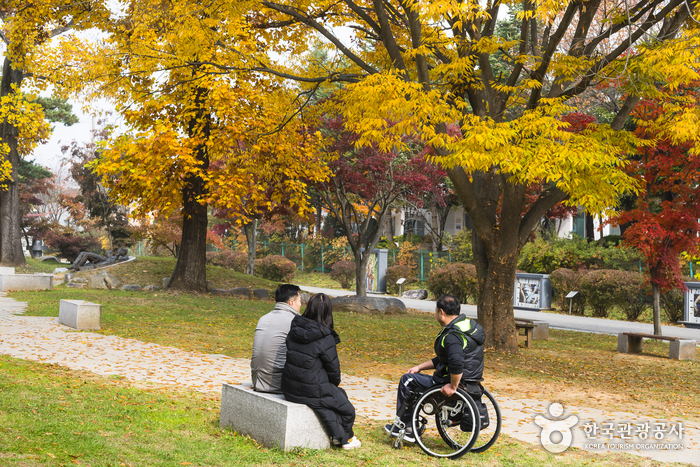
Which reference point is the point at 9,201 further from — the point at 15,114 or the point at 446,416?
the point at 446,416

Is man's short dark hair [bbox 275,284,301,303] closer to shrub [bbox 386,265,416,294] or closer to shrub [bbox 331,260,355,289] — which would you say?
shrub [bbox 386,265,416,294]

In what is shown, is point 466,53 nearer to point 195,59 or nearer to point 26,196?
point 195,59

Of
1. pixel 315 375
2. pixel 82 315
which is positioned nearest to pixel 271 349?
pixel 315 375

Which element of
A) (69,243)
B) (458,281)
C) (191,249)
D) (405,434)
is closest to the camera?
(405,434)

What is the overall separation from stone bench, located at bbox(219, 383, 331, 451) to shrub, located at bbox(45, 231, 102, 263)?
35466mm

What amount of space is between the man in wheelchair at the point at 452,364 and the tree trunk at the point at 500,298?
628 centimetres

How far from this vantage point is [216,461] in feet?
15.6

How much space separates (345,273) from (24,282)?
17.5 meters

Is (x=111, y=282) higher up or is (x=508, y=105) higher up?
(x=508, y=105)

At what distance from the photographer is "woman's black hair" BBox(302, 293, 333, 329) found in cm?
→ 513

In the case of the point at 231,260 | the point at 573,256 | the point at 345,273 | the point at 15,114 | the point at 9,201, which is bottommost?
the point at 345,273

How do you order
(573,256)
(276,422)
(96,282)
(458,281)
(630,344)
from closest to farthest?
(276,422) → (630,344) → (96,282) → (573,256) → (458,281)

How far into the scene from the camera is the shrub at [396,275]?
100 ft

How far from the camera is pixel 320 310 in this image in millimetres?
5137
